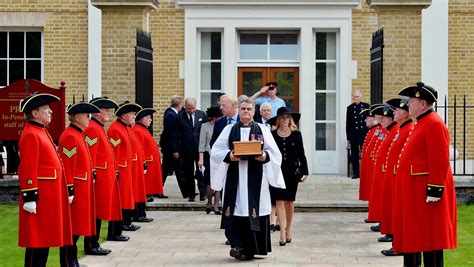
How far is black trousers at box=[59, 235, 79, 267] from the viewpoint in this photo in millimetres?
10758

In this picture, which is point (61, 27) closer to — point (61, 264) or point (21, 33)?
point (21, 33)

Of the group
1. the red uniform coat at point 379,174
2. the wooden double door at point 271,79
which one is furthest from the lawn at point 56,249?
the wooden double door at point 271,79

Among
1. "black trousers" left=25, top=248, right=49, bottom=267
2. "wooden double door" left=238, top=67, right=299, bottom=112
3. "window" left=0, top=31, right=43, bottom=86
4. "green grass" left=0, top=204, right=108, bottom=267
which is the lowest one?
"green grass" left=0, top=204, right=108, bottom=267

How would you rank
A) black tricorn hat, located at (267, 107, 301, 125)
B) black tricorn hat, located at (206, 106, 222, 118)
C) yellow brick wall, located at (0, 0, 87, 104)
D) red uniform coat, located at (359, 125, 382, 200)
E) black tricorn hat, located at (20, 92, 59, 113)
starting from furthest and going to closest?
yellow brick wall, located at (0, 0, 87, 104)
black tricorn hat, located at (206, 106, 222, 118)
red uniform coat, located at (359, 125, 382, 200)
black tricorn hat, located at (267, 107, 301, 125)
black tricorn hat, located at (20, 92, 59, 113)

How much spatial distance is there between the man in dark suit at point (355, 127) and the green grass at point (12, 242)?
7021mm

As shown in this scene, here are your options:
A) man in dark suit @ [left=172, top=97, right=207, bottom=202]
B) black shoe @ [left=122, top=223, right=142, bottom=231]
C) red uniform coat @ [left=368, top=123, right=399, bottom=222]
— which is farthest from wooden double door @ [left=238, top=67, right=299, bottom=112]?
red uniform coat @ [left=368, top=123, right=399, bottom=222]

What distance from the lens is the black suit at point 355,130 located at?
21.2 meters

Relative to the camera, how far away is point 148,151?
53.0 ft

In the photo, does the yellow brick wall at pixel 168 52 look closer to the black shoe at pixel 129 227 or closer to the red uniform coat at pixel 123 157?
the black shoe at pixel 129 227

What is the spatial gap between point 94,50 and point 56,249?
956 centimetres

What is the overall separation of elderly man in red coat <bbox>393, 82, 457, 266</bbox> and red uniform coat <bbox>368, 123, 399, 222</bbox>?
10.6 feet

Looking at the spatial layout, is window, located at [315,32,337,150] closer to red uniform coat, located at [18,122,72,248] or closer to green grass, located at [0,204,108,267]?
green grass, located at [0,204,108,267]

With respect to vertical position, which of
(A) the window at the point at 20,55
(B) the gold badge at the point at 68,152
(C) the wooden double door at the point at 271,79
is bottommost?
(B) the gold badge at the point at 68,152

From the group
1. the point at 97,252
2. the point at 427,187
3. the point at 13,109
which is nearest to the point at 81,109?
the point at 97,252
